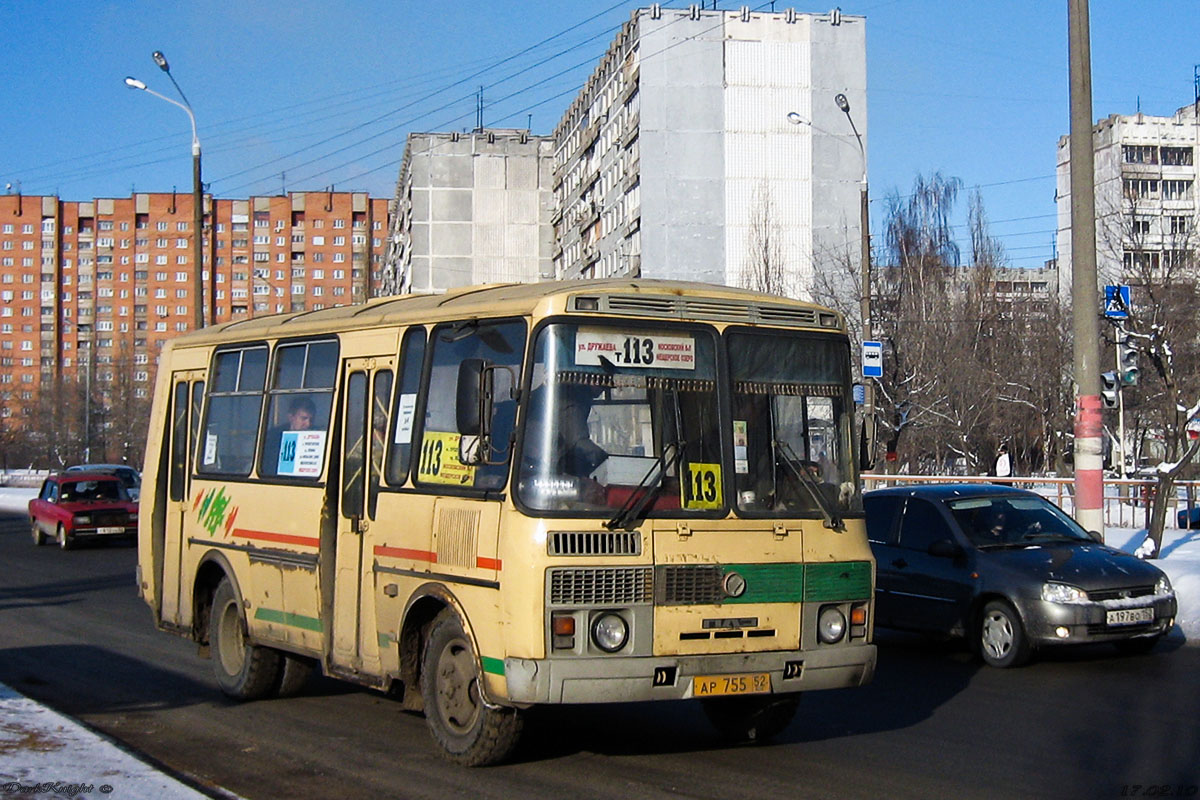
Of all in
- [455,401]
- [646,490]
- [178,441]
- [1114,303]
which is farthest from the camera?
[1114,303]

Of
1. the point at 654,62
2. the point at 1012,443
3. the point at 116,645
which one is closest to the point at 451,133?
the point at 654,62

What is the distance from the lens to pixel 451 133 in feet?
285

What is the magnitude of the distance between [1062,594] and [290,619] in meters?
6.45

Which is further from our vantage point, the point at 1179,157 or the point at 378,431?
the point at 1179,157

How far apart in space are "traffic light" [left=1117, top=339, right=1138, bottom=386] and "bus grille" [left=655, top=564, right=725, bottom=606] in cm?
1221

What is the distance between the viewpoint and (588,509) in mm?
7477

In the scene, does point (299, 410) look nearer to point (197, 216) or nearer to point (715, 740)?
point (715, 740)

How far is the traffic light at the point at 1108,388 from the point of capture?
16.4 meters

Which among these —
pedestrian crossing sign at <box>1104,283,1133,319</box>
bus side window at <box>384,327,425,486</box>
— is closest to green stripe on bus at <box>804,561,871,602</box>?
bus side window at <box>384,327,425,486</box>

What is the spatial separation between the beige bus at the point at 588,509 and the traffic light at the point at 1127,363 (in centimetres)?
1093

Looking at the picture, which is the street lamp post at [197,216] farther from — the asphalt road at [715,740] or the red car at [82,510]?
the asphalt road at [715,740]

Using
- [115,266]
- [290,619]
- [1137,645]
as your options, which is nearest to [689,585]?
[290,619]

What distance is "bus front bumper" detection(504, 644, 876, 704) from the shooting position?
288 inches

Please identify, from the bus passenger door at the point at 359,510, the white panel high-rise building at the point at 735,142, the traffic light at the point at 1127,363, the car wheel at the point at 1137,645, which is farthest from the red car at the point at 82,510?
the white panel high-rise building at the point at 735,142
